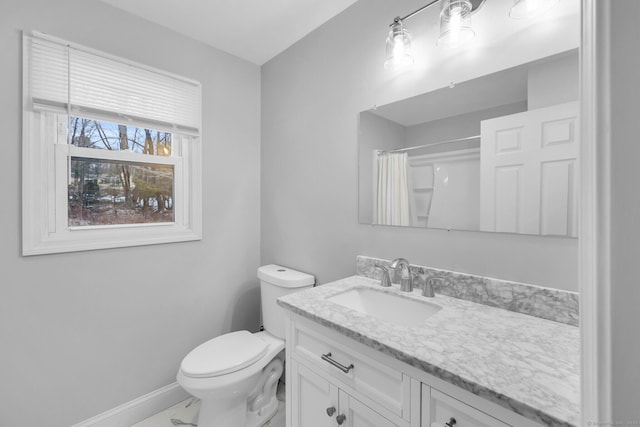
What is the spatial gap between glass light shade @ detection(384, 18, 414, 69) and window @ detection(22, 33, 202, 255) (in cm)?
130

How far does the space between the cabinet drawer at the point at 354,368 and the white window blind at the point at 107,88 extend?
5.05ft

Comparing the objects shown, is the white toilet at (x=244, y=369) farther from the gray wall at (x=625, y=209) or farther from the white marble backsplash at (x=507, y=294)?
the gray wall at (x=625, y=209)

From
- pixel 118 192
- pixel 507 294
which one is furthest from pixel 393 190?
pixel 118 192

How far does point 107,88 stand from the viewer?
1.56 m

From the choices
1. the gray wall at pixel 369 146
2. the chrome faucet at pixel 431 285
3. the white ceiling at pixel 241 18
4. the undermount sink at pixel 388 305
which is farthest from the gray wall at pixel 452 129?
the white ceiling at pixel 241 18

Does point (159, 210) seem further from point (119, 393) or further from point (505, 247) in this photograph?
point (505, 247)

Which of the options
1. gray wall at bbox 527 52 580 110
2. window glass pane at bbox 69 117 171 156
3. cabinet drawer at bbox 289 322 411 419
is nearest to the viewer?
cabinet drawer at bbox 289 322 411 419

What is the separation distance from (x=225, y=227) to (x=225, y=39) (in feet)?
4.28

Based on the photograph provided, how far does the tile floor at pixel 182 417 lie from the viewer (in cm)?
166

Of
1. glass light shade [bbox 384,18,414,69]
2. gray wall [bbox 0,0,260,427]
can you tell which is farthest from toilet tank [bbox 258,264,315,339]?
glass light shade [bbox 384,18,414,69]

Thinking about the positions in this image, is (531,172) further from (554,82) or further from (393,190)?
(393,190)

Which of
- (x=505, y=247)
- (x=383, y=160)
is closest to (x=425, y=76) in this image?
(x=383, y=160)

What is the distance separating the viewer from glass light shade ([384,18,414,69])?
128cm

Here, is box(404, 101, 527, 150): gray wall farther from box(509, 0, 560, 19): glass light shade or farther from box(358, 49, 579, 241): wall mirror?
box(509, 0, 560, 19): glass light shade
